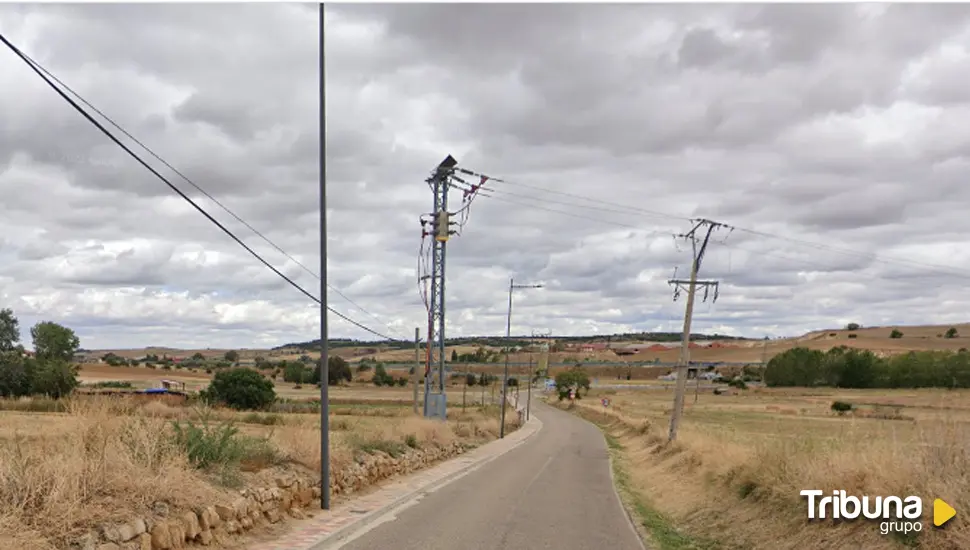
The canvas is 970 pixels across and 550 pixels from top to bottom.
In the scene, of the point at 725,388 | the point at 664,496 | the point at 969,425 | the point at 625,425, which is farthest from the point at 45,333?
the point at 969,425

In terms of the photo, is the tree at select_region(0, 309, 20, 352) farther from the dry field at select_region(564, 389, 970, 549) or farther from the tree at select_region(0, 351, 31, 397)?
the dry field at select_region(564, 389, 970, 549)

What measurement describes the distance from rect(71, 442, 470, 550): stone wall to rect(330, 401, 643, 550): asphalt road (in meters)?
1.54

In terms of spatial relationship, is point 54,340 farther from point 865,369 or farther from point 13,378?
point 865,369

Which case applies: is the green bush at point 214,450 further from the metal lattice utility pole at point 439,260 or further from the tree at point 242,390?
the tree at point 242,390

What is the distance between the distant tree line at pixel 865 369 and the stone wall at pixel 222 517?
107077 millimetres

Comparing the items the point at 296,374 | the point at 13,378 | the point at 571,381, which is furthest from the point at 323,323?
the point at 296,374

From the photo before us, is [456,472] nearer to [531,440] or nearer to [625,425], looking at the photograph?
[531,440]

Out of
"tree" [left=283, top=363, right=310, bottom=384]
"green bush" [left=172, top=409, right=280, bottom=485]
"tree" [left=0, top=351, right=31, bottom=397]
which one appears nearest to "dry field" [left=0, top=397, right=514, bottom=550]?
"green bush" [left=172, top=409, right=280, bottom=485]

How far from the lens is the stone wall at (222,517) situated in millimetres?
8363

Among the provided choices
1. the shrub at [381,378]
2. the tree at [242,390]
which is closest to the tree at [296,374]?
the shrub at [381,378]

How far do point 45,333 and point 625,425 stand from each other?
326 feet

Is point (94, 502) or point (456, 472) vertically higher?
point (94, 502)

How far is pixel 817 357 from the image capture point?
435 feet

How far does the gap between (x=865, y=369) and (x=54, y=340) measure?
Answer: 128052mm
